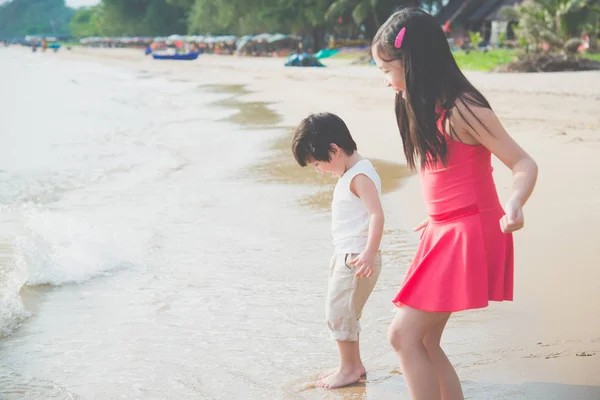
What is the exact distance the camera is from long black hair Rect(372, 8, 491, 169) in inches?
94.7

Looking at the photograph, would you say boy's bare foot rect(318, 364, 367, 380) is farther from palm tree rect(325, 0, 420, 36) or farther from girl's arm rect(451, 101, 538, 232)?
palm tree rect(325, 0, 420, 36)

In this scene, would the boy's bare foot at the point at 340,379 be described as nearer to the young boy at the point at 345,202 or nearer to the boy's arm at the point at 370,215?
the young boy at the point at 345,202

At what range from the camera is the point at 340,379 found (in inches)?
129

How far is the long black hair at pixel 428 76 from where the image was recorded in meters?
2.40

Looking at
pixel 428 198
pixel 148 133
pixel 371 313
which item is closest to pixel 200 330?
pixel 371 313

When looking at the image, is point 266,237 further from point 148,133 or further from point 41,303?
point 148,133

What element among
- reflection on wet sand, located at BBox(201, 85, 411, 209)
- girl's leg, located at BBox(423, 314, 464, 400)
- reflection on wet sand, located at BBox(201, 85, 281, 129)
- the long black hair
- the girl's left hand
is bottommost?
reflection on wet sand, located at BBox(201, 85, 281, 129)

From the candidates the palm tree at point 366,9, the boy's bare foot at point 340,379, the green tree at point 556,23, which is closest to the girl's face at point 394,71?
the boy's bare foot at point 340,379

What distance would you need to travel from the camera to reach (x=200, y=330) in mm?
4195

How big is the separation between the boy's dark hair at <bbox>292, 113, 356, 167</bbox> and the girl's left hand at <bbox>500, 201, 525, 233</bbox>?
952 mm

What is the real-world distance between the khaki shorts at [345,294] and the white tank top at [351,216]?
0.04 metres

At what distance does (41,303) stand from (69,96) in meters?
27.2

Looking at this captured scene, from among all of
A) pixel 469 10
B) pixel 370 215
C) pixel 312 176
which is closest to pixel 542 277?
pixel 370 215

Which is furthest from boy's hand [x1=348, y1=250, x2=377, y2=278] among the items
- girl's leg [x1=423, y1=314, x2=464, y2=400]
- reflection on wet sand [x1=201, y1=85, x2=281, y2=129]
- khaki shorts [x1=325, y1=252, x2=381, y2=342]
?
reflection on wet sand [x1=201, y1=85, x2=281, y2=129]
